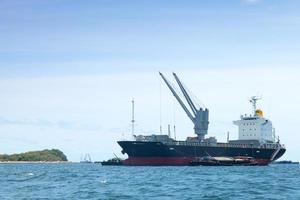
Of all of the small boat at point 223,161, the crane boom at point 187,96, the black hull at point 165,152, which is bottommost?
the small boat at point 223,161

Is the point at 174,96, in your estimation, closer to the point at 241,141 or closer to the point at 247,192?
the point at 241,141

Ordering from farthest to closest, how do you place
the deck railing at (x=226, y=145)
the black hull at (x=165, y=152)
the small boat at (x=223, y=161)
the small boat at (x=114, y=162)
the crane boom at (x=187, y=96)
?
the small boat at (x=114, y=162), the crane boom at (x=187, y=96), the deck railing at (x=226, y=145), the black hull at (x=165, y=152), the small boat at (x=223, y=161)

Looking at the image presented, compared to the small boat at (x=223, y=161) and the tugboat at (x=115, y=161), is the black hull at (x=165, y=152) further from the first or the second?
the tugboat at (x=115, y=161)

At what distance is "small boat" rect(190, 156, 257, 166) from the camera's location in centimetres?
12088

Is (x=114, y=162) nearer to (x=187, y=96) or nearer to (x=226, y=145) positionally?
(x=187, y=96)

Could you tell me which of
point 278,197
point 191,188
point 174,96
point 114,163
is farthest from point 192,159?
point 278,197

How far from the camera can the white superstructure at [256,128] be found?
469 feet

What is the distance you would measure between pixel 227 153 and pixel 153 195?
86.0 m

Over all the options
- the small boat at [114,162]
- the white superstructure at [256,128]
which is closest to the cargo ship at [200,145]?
the white superstructure at [256,128]

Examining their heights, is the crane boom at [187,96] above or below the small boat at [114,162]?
above

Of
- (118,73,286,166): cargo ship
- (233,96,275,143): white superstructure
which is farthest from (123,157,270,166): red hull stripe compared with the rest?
(233,96,275,143): white superstructure

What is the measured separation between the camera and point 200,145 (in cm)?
12838

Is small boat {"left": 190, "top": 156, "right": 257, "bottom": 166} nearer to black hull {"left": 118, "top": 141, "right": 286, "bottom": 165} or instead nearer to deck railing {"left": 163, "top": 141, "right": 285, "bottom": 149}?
black hull {"left": 118, "top": 141, "right": 286, "bottom": 165}

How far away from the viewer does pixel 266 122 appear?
14412 centimetres
